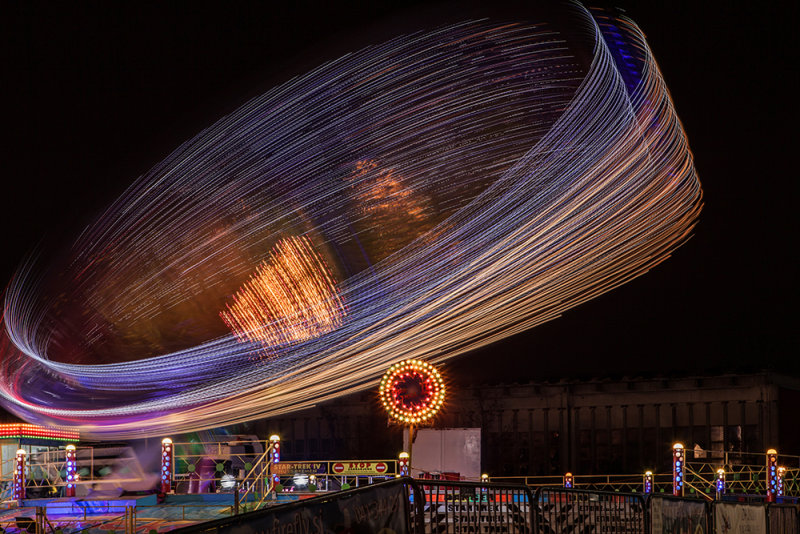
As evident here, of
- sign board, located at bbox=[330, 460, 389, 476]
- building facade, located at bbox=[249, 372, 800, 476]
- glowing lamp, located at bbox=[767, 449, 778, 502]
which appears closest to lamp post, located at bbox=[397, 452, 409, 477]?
sign board, located at bbox=[330, 460, 389, 476]

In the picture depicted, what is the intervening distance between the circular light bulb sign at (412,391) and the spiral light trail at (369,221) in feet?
23.8

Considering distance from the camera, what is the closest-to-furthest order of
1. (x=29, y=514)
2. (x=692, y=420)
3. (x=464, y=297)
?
(x=29, y=514) → (x=464, y=297) → (x=692, y=420)

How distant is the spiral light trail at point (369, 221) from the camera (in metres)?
28.5

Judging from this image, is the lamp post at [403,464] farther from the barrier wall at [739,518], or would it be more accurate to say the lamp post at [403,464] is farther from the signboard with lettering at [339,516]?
the signboard with lettering at [339,516]

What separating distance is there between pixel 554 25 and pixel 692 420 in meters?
28.3

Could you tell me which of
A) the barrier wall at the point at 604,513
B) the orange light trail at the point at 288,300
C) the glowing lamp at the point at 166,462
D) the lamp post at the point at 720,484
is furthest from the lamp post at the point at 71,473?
the lamp post at the point at 720,484

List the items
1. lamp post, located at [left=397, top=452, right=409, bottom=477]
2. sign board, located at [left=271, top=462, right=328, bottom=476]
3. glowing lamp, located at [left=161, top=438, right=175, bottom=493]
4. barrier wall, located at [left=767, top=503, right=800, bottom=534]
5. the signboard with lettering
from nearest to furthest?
1. the signboard with lettering
2. barrier wall, located at [left=767, top=503, right=800, bottom=534]
3. lamp post, located at [left=397, top=452, right=409, bottom=477]
4. glowing lamp, located at [left=161, top=438, right=175, bottom=493]
5. sign board, located at [left=271, top=462, right=328, bottom=476]

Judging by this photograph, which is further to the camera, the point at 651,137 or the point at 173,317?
the point at 173,317

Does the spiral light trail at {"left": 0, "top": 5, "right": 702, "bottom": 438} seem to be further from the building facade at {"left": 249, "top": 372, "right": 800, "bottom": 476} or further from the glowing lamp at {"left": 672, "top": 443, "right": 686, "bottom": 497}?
the building facade at {"left": 249, "top": 372, "right": 800, "bottom": 476}

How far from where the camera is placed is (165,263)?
36.5 meters

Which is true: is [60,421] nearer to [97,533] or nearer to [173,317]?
[173,317]

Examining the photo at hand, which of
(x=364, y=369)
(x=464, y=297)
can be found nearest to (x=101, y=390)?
(x=364, y=369)

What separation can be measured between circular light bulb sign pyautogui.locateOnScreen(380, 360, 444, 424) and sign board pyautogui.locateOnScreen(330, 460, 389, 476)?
3098 millimetres

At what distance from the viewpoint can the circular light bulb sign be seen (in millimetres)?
22516
